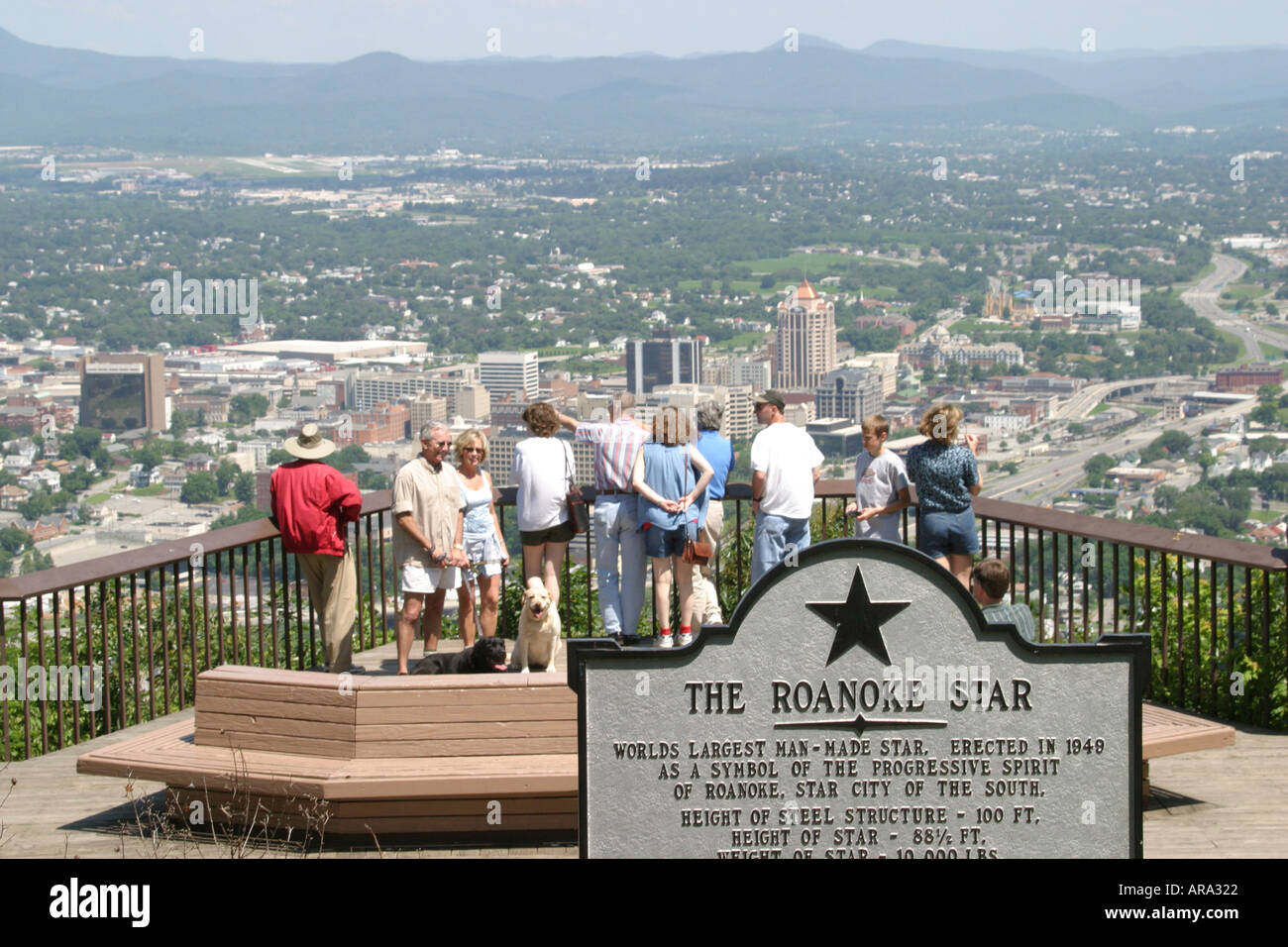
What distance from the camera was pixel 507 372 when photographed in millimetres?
106312

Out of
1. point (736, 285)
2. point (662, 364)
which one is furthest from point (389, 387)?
point (736, 285)

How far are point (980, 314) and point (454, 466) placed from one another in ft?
477

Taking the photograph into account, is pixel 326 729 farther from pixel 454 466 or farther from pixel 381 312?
pixel 381 312

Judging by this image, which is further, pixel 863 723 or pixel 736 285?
pixel 736 285

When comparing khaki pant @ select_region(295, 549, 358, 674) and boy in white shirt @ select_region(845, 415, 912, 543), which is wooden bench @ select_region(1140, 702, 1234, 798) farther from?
khaki pant @ select_region(295, 549, 358, 674)

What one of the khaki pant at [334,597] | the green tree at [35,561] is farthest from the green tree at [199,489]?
the khaki pant at [334,597]

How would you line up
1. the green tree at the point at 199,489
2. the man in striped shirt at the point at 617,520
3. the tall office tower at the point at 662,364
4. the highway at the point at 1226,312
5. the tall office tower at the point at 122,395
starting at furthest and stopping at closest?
the highway at the point at 1226,312
the tall office tower at the point at 122,395
the tall office tower at the point at 662,364
the green tree at the point at 199,489
the man in striped shirt at the point at 617,520

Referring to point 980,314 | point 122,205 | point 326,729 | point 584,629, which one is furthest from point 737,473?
point 122,205

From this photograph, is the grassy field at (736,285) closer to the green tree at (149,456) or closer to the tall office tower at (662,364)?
the tall office tower at (662,364)

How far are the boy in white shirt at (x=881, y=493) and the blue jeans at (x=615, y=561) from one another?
3.81 feet

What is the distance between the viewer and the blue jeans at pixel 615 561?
7.38m

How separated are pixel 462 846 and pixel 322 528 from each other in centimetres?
203

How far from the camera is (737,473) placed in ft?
188

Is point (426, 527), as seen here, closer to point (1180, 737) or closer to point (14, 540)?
point (1180, 737)
